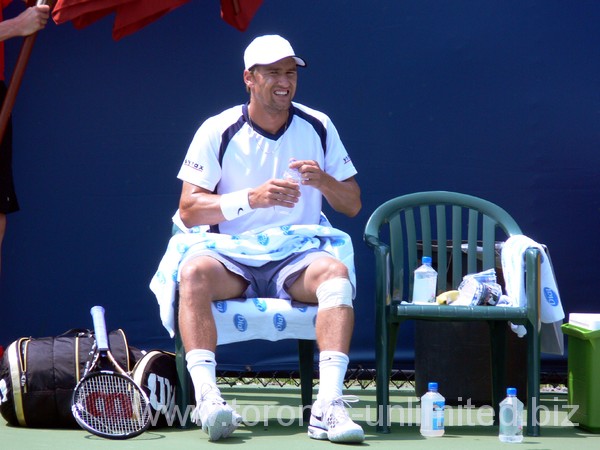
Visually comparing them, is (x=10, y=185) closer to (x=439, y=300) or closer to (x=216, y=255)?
(x=216, y=255)

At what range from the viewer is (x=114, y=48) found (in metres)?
5.55

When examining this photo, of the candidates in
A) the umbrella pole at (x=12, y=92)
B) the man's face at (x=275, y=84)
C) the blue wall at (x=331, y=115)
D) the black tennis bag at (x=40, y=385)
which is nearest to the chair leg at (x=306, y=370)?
the black tennis bag at (x=40, y=385)

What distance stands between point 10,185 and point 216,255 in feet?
4.39

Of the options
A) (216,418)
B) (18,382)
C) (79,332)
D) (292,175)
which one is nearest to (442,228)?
(292,175)

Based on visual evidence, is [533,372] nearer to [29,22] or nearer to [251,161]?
[251,161]

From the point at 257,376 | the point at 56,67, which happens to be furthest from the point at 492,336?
the point at 56,67

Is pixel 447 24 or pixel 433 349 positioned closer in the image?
pixel 433 349

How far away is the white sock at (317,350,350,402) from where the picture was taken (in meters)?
3.95

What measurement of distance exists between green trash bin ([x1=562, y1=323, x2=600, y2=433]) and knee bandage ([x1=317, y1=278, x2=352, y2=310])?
0.95m

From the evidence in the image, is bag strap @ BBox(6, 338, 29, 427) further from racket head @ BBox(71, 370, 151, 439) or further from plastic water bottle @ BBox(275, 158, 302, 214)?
plastic water bottle @ BBox(275, 158, 302, 214)

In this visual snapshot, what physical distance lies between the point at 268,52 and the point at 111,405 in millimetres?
1517

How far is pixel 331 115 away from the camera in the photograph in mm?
5562

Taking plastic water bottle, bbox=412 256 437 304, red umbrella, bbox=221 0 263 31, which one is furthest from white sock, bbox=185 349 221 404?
red umbrella, bbox=221 0 263 31

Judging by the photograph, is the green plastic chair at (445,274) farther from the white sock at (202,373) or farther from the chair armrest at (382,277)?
the white sock at (202,373)
